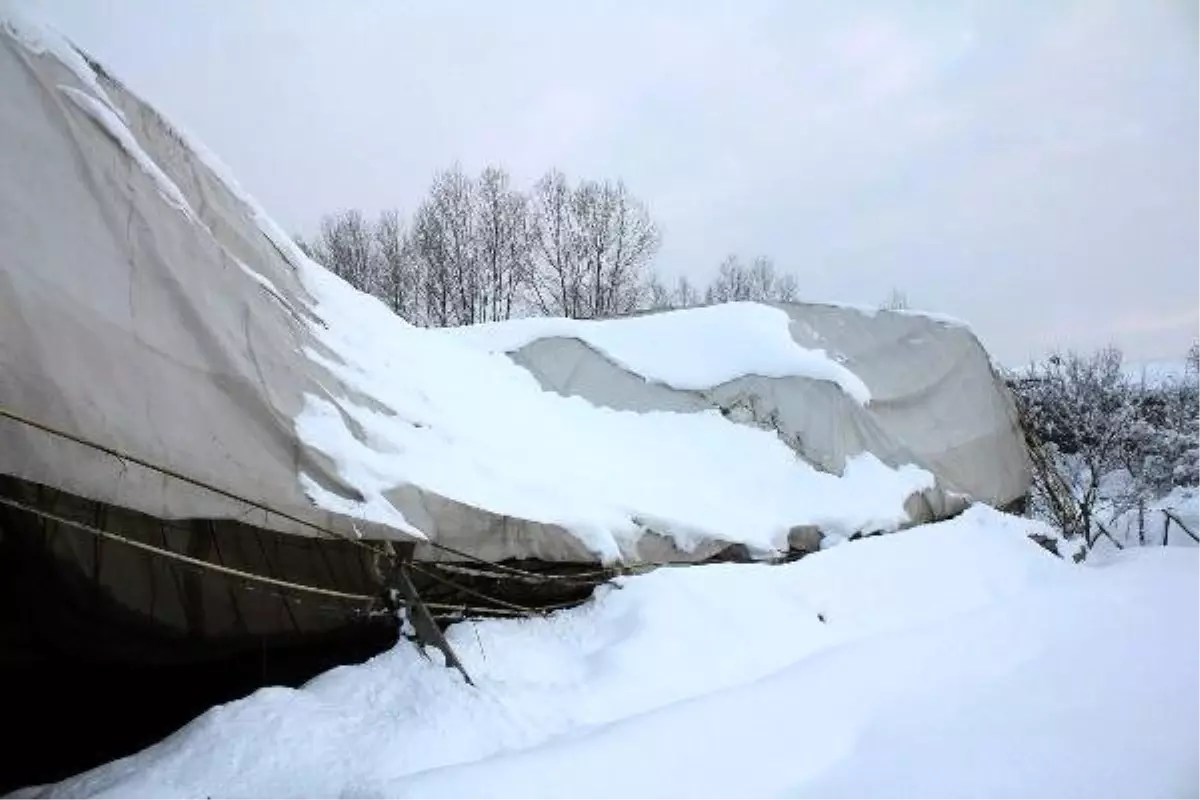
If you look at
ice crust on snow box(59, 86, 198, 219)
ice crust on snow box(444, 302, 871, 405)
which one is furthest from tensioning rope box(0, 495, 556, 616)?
ice crust on snow box(444, 302, 871, 405)

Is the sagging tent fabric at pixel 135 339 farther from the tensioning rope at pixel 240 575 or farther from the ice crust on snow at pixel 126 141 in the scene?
the tensioning rope at pixel 240 575

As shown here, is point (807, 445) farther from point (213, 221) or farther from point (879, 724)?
point (213, 221)

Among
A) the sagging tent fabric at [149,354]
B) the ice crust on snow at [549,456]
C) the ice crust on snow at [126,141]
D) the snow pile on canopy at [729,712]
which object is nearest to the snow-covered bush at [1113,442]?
the ice crust on snow at [549,456]

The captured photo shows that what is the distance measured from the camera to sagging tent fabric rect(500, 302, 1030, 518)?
7871 millimetres

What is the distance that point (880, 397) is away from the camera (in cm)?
891

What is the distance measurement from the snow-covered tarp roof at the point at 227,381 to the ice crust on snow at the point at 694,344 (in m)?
2.10

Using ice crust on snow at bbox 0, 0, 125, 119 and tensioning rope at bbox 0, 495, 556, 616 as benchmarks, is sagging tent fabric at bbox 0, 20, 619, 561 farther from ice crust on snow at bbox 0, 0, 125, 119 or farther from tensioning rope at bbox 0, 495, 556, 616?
tensioning rope at bbox 0, 495, 556, 616

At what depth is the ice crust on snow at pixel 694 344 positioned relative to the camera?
8.22 metres

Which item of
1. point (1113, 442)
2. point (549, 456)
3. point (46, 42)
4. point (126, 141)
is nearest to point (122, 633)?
point (126, 141)

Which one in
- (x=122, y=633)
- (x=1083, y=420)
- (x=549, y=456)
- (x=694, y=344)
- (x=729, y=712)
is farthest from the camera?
(x=1083, y=420)

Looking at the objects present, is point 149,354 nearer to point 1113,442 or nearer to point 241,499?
point 241,499

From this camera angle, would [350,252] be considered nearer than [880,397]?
No

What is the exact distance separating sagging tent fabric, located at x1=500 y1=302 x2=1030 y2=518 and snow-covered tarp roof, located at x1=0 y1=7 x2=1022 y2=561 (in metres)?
1.61

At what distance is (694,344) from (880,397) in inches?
91.5
